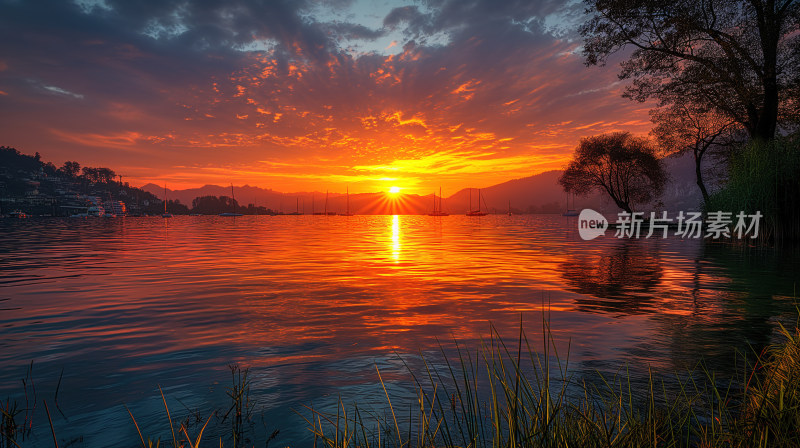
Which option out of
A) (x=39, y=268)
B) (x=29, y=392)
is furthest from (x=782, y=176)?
(x=39, y=268)

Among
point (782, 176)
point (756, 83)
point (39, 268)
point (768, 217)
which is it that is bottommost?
point (39, 268)

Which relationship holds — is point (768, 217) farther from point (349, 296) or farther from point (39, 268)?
point (39, 268)

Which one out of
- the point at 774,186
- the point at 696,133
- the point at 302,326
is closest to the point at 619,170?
the point at 696,133

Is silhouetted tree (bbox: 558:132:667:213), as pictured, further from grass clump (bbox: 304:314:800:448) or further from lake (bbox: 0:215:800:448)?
grass clump (bbox: 304:314:800:448)

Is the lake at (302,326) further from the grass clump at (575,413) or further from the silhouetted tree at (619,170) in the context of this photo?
the silhouetted tree at (619,170)

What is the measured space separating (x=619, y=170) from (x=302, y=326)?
73.3 m

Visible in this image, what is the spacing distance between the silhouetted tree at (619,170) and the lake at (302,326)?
5310 cm

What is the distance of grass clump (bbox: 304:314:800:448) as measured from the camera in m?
3.16

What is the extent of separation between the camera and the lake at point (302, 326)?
5.85 m

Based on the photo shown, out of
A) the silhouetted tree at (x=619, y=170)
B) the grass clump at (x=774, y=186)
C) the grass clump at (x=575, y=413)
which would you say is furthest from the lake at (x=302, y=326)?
the silhouetted tree at (x=619, y=170)

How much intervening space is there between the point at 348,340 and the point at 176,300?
7.05m

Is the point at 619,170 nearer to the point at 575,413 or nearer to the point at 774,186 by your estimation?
the point at 774,186

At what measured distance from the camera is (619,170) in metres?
70.9

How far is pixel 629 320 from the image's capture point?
997cm
